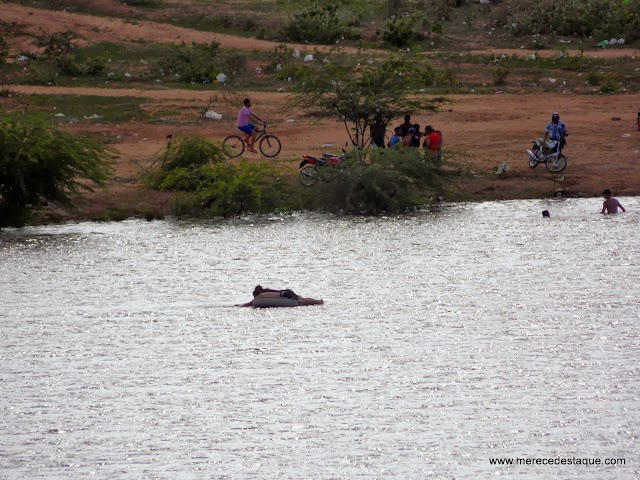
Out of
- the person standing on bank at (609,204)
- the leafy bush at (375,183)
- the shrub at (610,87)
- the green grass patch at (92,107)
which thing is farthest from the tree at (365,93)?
the shrub at (610,87)

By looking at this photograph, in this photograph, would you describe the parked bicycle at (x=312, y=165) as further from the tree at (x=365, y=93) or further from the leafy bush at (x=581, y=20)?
the leafy bush at (x=581, y=20)

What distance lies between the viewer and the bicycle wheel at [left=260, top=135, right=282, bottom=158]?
31.3 meters

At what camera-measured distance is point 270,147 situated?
31406mm

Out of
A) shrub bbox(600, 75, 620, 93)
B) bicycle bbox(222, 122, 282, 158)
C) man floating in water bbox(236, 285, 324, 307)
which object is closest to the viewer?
man floating in water bbox(236, 285, 324, 307)

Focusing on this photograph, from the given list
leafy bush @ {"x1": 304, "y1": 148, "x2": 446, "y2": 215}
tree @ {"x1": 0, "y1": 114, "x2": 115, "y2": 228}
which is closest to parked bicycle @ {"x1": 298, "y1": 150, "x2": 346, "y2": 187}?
leafy bush @ {"x1": 304, "y1": 148, "x2": 446, "y2": 215}

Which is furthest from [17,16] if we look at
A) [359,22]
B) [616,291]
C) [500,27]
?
[616,291]

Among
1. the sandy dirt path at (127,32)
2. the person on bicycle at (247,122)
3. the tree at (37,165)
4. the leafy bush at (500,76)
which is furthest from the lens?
the sandy dirt path at (127,32)

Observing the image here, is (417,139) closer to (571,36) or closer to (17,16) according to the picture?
(571,36)

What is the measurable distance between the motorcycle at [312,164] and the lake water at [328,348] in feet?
3.88

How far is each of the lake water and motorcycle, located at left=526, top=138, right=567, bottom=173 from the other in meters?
2.13

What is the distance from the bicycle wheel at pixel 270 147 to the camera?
31.3 metres

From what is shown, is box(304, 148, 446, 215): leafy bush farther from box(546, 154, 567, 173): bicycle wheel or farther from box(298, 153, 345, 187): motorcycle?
box(546, 154, 567, 173): bicycle wheel

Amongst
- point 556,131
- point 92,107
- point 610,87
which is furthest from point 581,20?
point 556,131

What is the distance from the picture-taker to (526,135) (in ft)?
113
